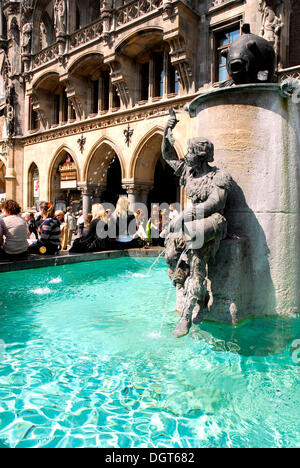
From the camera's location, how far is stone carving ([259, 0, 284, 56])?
11.0 metres

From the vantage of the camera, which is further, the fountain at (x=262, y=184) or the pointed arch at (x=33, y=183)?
the pointed arch at (x=33, y=183)

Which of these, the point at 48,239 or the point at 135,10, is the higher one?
the point at 135,10

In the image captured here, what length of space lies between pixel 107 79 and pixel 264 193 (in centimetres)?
1612

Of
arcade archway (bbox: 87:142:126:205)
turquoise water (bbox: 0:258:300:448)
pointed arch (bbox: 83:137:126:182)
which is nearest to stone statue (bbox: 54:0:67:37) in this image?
pointed arch (bbox: 83:137:126:182)

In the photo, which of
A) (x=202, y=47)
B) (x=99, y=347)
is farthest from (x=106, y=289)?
(x=202, y=47)

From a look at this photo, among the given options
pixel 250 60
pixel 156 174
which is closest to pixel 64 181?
pixel 156 174

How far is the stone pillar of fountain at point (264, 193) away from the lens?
3.38m

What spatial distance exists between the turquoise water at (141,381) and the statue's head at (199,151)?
1.54 metres

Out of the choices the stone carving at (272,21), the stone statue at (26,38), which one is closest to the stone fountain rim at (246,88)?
the stone carving at (272,21)

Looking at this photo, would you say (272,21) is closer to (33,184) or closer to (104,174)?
(104,174)

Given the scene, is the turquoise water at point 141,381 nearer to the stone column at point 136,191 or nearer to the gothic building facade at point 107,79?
the gothic building facade at point 107,79

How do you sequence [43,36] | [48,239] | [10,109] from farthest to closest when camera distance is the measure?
[10,109] → [43,36] → [48,239]

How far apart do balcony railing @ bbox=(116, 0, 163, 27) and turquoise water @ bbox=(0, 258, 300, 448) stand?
13.9m

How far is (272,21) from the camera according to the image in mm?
11055
